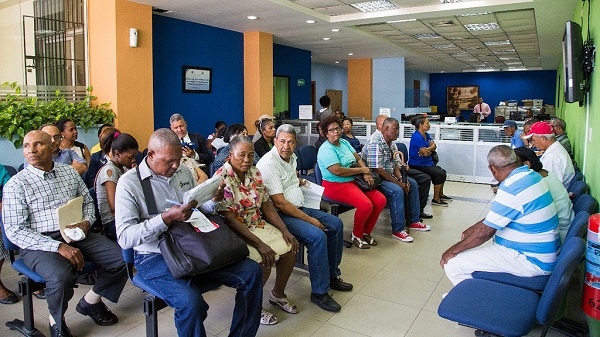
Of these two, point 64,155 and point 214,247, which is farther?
point 64,155

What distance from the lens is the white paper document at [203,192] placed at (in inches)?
89.2

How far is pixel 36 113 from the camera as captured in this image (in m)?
5.23

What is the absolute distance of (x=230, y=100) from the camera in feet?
29.4

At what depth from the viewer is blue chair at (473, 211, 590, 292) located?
2430mm

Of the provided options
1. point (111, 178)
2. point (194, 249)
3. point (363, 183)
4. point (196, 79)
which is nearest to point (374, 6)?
point (196, 79)

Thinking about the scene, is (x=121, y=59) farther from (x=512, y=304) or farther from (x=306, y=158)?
(x=512, y=304)

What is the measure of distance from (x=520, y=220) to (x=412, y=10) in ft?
18.6

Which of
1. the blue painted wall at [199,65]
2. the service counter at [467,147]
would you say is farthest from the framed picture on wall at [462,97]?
the blue painted wall at [199,65]

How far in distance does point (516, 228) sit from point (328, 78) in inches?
606

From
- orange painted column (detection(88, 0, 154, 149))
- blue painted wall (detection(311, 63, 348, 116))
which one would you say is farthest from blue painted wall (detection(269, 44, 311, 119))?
blue painted wall (detection(311, 63, 348, 116))

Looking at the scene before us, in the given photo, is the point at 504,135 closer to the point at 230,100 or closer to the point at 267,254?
the point at 230,100

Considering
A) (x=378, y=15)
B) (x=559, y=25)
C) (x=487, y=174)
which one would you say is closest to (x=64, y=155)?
(x=378, y=15)

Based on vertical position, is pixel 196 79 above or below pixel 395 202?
above

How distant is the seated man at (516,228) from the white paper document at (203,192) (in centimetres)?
153
